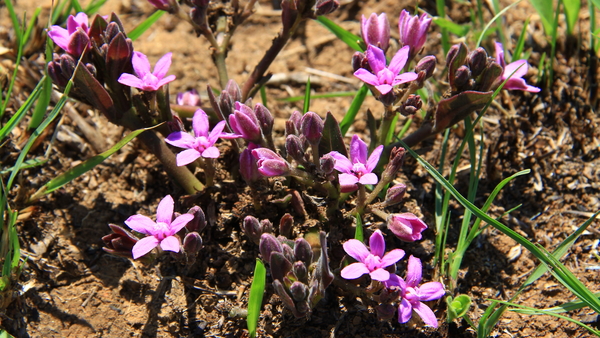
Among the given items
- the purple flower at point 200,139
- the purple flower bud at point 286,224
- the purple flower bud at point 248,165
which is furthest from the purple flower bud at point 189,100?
the purple flower bud at point 286,224

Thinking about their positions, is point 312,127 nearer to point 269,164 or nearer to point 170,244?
point 269,164

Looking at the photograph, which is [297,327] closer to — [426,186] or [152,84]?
[426,186]

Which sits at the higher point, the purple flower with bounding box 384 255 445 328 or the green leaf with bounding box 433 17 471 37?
the green leaf with bounding box 433 17 471 37

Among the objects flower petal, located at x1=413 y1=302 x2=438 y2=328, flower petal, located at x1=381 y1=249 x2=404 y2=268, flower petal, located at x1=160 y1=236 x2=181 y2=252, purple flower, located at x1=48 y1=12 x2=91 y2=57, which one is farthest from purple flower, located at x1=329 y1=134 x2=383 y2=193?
purple flower, located at x1=48 y1=12 x2=91 y2=57

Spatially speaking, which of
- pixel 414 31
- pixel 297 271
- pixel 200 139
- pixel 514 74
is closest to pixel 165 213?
pixel 200 139

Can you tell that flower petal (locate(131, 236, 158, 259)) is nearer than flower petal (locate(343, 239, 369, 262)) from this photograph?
Yes

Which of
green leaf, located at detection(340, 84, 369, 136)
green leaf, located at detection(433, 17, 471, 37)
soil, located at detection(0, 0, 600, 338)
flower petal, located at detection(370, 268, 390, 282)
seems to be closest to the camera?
flower petal, located at detection(370, 268, 390, 282)

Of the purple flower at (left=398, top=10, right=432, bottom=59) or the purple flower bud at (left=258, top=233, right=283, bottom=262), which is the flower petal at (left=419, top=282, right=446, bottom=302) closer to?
the purple flower bud at (left=258, top=233, right=283, bottom=262)

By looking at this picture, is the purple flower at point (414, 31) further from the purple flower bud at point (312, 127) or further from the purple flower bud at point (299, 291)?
the purple flower bud at point (299, 291)

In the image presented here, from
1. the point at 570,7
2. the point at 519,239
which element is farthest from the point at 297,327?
the point at 570,7
